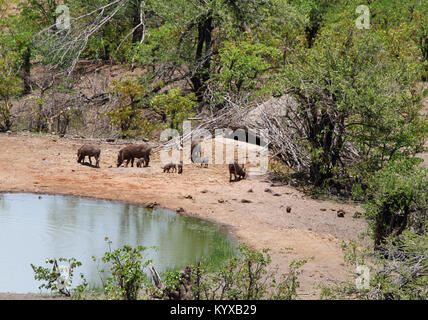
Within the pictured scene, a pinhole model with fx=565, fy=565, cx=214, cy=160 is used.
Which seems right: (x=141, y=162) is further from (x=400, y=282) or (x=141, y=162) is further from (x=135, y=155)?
(x=400, y=282)

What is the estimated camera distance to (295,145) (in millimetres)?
15102

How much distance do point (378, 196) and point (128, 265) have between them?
15.8ft

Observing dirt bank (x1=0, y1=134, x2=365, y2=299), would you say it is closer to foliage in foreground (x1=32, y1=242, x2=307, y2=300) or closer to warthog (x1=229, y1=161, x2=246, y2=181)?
warthog (x1=229, y1=161, x2=246, y2=181)

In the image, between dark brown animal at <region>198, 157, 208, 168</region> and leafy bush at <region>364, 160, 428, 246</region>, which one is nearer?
leafy bush at <region>364, 160, 428, 246</region>

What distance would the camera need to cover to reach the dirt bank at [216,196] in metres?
9.83

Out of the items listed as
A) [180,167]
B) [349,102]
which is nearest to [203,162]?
[180,167]

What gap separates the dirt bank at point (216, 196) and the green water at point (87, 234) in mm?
513

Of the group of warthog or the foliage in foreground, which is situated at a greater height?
the group of warthog

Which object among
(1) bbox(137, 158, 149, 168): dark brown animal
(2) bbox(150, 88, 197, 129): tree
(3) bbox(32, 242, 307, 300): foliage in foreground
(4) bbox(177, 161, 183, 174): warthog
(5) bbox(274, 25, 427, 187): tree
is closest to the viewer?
(3) bbox(32, 242, 307, 300): foliage in foreground

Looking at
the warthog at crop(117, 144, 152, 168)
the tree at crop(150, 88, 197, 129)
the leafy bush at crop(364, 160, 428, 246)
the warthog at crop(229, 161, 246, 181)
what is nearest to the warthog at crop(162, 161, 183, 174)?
the warthog at crop(117, 144, 152, 168)

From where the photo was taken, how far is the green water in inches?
332

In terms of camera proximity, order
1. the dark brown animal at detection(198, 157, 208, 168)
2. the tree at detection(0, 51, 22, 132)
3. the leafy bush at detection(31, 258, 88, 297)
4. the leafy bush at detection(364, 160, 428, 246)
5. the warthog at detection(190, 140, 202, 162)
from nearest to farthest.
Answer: the leafy bush at detection(31, 258, 88, 297) → the leafy bush at detection(364, 160, 428, 246) → the dark brown animal at detection(198, 157, 208, 168) → the warthog at detection(190, 140, 202, 162) → the tree at detection(0, 51, 22, 132)

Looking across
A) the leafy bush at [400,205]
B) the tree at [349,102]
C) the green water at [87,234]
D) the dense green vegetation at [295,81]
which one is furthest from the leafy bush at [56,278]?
the tree at [349,102]

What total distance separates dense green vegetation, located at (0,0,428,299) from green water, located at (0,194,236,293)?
10.2ft
